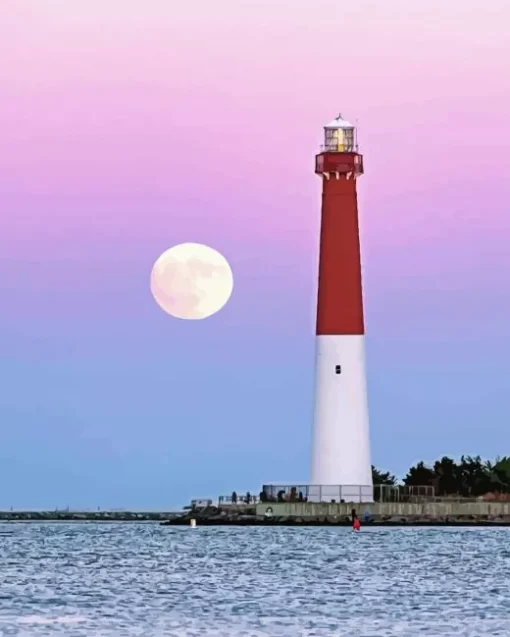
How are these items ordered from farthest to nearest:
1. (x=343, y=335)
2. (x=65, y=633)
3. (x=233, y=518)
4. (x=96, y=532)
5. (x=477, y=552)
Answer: (x=96, y=532), (x=233, y=518), (x=343, y=335), (x=477, y=552), (x=65, y=633)

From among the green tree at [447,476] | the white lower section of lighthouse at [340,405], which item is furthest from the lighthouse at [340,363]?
the green tree at [447,476]

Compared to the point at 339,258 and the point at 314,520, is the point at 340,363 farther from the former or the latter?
the point at 314,520

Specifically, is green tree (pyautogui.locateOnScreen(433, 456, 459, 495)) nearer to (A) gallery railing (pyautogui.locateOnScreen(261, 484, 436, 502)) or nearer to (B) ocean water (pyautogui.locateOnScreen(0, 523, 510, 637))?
(A) gallery railing (pyautogui.locateOnScreen(261, 484, 436, 502))

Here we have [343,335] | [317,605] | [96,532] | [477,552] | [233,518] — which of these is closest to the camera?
[317,605]

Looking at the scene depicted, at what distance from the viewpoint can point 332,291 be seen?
218 ft

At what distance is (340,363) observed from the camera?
6625cm

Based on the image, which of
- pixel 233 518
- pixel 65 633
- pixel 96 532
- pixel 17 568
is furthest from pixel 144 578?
pixel 96 532

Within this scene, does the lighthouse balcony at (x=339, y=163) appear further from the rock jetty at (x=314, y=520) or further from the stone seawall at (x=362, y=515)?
the rock jetty at (x=314, y=520)

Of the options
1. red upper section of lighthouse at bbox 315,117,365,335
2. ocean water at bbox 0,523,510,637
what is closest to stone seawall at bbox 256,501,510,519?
ocean water at bbox 0,523,510,637

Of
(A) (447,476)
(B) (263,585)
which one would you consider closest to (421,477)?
(A) (447,476)

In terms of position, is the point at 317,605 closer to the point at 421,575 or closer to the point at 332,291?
the point at 421,575

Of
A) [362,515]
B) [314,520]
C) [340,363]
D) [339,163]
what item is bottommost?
[314,520]

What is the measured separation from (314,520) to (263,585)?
24127 millimetres

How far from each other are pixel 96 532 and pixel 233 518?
10.4 meters
